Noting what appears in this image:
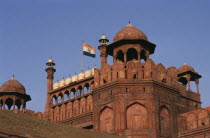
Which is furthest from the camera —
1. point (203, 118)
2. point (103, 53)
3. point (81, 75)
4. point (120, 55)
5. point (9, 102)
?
point (9, 102)

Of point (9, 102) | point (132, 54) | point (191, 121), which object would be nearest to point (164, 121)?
point (191, 121)

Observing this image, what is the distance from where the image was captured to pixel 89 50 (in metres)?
50.8

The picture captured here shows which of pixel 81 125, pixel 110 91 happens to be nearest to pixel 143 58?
pixel 110 91

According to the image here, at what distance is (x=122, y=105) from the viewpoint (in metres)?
35.7

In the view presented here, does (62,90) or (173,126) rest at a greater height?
(62,90)

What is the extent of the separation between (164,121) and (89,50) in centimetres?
1680

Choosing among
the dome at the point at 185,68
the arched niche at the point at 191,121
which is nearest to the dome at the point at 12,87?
the dome at the point at 185,68

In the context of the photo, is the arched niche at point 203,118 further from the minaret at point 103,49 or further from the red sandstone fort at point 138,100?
the minaret at point 103,49

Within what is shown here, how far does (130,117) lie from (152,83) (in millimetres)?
3357

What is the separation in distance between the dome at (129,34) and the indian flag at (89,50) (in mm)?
10980

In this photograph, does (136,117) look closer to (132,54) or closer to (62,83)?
(132,54)

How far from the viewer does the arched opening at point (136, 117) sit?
35.3 meters

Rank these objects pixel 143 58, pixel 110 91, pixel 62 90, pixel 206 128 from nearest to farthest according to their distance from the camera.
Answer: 1. pixel 206 128
2. pixel 110 91
3. pixel 143 58
4. pixel 62 90

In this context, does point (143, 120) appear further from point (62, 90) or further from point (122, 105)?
point (62, 90)
